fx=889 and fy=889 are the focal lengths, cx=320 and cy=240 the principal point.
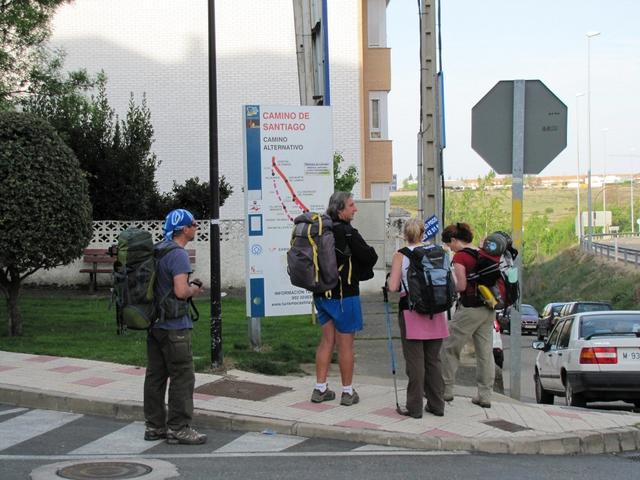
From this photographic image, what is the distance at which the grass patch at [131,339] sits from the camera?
11.1 meters

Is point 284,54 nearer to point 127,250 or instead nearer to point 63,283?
point 63,283

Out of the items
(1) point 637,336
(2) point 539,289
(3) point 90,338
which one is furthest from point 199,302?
(2) point 539,289

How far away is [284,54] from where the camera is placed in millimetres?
33062

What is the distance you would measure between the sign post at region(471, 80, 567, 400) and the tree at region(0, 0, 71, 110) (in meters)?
11.2

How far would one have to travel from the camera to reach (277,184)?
11391mm

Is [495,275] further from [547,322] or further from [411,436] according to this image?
[547,322]

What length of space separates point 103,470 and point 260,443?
146 cm

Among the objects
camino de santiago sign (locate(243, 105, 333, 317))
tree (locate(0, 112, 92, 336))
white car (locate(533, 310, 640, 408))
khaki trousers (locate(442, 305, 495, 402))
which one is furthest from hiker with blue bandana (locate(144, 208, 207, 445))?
white car (locate(533, 310, 640, 408))

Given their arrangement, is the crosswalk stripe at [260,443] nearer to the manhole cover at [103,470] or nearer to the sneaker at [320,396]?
the manhole cover at [103,470]

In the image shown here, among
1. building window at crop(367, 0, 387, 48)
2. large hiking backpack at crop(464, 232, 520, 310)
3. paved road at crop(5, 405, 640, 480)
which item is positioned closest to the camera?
paved road at crop(5, 405, 640, 480)

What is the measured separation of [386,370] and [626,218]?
11666 centimetres

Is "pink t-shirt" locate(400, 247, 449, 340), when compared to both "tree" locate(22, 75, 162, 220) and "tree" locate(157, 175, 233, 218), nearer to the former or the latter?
"tree" locate(22, 75, 162, 220)

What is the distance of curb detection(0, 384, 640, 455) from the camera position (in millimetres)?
7359

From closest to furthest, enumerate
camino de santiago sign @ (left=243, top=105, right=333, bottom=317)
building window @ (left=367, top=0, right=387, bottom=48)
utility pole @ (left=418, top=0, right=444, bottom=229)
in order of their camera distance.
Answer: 1. camino de santiago sign @ (left=243, top=105, right=333, bottom=317)
2. utility pole @ (left=418, top=0, right=444, bottom=229)
3. building window @ (left=367, top=0, right=387, bottom=48)
